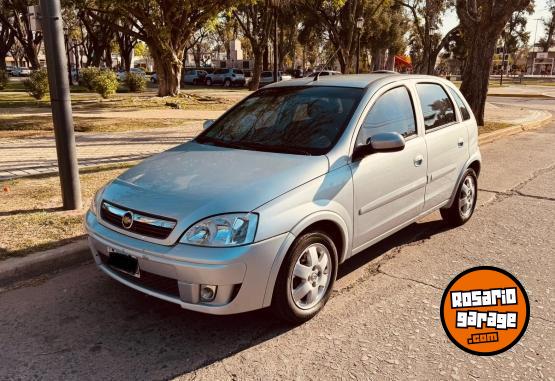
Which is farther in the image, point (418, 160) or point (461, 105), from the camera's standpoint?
point (461, 105)

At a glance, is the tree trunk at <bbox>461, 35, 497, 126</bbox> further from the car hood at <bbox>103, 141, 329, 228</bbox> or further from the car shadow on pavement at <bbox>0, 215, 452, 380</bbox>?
the car shadow on pavement at <bbox>0, 215, 452, 380</bbox>

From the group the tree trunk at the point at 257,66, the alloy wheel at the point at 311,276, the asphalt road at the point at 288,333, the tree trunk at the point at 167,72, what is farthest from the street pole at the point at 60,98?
the tree trunk at the point at 257,66

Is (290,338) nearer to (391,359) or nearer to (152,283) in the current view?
(391,359)

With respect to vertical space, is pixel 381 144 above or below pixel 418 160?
above

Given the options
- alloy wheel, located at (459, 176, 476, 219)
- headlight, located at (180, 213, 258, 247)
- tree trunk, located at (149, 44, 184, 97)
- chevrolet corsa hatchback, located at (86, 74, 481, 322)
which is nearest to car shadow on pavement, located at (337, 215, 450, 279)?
alloy wheel, located at (459, 176, 476, 219)

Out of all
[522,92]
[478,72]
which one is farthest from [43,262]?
[522,92]

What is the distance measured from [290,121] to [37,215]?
3064mm

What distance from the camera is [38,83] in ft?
60.1

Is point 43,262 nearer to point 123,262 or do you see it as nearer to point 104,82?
point 123,262

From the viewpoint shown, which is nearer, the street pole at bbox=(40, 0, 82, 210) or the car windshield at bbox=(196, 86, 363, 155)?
the car windshield at bbox=(196, 86, 363, 155)

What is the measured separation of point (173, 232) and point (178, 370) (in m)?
0.82

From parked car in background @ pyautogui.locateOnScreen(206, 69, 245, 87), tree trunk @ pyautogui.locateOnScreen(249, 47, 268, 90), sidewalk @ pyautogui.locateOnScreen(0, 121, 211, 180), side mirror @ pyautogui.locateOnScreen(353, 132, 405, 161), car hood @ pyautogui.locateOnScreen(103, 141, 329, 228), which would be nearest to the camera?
car hood @ pyautogui.locateOnScreen(103, 141, 329, 228)

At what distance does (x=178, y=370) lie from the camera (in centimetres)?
295

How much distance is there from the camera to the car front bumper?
2957mm
